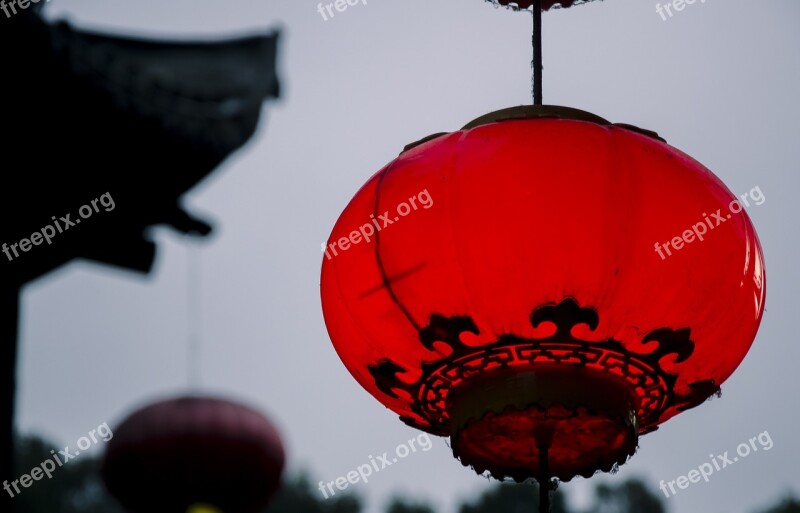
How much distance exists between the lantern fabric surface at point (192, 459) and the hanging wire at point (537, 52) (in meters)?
3.83

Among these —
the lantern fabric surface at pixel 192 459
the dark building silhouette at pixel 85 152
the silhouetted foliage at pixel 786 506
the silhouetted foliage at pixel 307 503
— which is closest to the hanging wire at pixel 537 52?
the dark building silhouette at pixel 85 152

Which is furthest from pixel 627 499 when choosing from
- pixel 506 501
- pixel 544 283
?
→ pixel 544 283

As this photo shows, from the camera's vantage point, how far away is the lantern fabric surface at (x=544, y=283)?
275cm

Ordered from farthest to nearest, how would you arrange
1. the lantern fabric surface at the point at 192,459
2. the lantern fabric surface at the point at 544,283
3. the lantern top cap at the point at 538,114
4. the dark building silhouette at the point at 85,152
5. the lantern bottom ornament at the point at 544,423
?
1. the lantern fabric surface at the point at 192,459
2. the dark building silhouette at the point at 85,152
3. the lantern top cap at the point at 538,114
4. the lantern bottom ornament at the point at 544,423
5. the lantern fabric surface at the point at 544,283

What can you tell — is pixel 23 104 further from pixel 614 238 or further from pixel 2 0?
pixel 614 238

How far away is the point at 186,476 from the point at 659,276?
14.5ft

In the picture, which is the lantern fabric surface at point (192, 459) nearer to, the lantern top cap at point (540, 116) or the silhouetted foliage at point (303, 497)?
the lantern top cap at point (540, 116)

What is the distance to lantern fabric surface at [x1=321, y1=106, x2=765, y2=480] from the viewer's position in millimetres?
2750

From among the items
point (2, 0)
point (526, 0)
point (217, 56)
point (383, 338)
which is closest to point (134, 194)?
point (2, 0)

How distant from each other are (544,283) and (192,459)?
181 inches

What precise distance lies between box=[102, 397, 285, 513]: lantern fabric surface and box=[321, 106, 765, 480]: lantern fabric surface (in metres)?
3.85

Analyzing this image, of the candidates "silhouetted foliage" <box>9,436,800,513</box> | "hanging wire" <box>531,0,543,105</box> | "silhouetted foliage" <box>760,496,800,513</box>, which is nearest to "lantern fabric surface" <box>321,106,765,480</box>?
"hanging wire" <box>531,0,543,105</box>

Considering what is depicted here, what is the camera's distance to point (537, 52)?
3352mm

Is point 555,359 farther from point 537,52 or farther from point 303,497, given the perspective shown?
point 303,497
